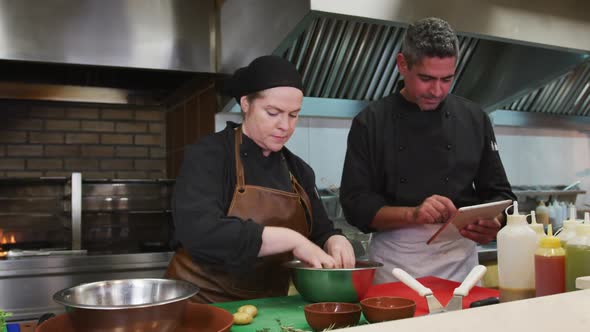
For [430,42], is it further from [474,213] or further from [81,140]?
[81,140]

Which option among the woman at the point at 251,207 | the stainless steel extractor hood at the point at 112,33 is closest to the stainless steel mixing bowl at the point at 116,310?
the woman at the point at 251,207

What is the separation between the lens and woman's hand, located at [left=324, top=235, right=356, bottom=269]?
1734mm

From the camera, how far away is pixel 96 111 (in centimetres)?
446

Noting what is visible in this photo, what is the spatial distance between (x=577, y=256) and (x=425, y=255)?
101 cm

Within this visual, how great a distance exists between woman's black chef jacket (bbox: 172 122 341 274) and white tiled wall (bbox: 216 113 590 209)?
194 cm

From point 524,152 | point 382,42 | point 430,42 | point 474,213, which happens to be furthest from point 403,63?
point 524,152

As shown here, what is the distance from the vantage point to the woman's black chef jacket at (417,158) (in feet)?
7.97

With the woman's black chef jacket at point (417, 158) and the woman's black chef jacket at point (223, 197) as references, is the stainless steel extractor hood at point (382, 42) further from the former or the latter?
the woman's black chef jacket at point (223, 197)

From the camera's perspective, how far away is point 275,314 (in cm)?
158

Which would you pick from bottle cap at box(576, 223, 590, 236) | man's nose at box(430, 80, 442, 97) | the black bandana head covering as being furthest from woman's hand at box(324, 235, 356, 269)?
man's nose at box(430, 80, 442, 97)

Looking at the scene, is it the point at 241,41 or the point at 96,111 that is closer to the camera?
the point at 241,41

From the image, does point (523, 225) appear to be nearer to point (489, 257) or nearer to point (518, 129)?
point (489, 257)

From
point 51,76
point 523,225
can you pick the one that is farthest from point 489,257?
point 51,76

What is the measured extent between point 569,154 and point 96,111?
4008 millimetres
